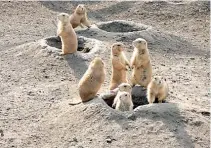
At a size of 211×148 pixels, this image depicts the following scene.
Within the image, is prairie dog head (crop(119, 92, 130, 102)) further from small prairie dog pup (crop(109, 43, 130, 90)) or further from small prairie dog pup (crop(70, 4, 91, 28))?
small prairie dog pup (crop(70, 4, 91, 28))

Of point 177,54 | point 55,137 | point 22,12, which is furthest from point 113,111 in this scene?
point 22,12

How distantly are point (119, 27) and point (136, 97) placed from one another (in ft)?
18.5

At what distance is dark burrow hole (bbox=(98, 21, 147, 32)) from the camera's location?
14254 millimetres

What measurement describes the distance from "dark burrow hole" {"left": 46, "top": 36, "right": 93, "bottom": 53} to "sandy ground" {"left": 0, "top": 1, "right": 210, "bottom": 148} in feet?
0.34

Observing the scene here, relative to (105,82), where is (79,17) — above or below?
above

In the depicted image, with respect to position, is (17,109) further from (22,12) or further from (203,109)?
(22,12)

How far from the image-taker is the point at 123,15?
58.3 feet

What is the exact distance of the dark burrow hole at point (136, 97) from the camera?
8.76m

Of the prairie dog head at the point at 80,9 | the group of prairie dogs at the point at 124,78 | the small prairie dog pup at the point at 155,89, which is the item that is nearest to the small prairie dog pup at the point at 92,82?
the group of prairie dogs at the point at 124,78

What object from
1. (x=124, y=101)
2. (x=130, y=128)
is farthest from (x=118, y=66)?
(x=130, y=128)

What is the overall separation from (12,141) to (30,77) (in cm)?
298

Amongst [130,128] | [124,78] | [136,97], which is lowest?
[130,128]

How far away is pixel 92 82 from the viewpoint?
859 centimetres

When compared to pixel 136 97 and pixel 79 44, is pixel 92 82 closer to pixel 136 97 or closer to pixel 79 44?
pixel 136 97
